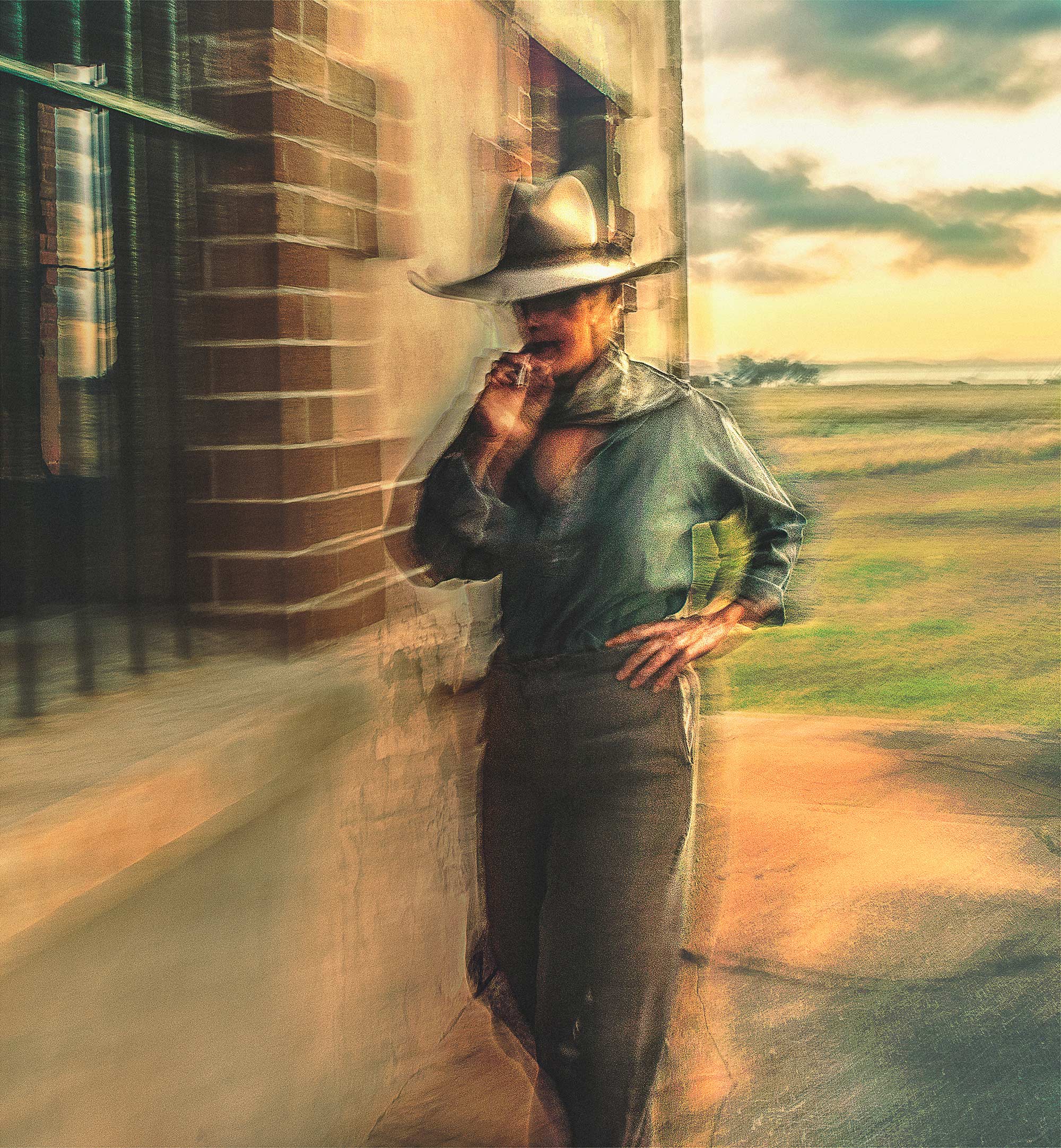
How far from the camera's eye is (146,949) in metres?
1.95

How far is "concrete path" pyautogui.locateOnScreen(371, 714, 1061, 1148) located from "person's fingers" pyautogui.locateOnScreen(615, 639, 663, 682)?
0.85m

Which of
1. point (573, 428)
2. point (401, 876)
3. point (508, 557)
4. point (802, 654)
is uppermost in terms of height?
point (573, 428)

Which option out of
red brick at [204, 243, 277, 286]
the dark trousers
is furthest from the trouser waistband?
red brick at [204, 243, 277, 286]

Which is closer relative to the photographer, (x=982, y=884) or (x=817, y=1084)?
(x=817, y=1084)

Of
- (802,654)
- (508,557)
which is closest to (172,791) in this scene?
(508,557)

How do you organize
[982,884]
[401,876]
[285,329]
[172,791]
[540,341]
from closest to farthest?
[172,791]
[540,341]
[285,329]
[401,876]
[982,884]

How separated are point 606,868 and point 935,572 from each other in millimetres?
12512

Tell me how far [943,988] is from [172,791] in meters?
2.48

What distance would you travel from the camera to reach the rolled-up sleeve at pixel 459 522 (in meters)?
2.17

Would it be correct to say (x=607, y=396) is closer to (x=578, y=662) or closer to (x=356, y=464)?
(x=578, y=662)

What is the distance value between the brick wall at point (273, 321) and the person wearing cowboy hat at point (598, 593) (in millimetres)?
408

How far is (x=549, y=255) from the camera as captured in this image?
7.01 ft

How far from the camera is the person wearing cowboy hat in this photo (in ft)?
6.98

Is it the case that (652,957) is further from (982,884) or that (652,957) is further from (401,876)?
(982,884)
